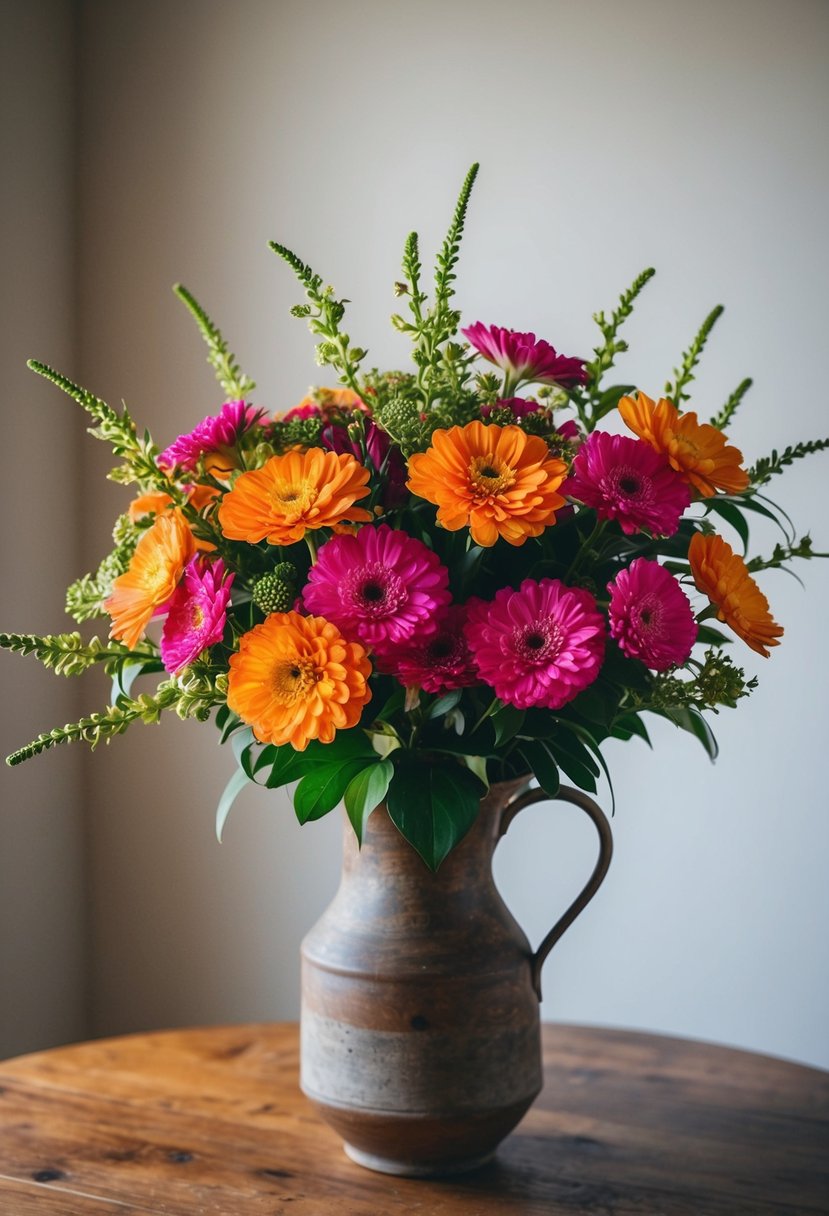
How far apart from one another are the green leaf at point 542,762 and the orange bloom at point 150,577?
0.89 feet

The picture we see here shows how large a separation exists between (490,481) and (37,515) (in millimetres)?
1233

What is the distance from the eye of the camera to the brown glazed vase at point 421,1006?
890 mm

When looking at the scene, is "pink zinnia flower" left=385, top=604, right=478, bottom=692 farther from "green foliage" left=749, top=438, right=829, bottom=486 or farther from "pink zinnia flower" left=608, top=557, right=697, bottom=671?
"green foliage" left=749, top=438, right=829, bottom=486

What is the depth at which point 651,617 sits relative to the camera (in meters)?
0.80

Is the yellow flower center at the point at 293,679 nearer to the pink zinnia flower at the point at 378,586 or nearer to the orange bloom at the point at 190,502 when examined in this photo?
the pink zinnia flower at the point at 378,586

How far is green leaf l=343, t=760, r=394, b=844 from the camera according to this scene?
0.83 metres

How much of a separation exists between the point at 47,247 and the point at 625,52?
0.92 metres

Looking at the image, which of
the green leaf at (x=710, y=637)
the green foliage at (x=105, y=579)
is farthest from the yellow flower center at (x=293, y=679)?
the green leaf at (x=710, y=637)

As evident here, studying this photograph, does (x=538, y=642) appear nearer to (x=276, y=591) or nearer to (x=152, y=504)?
(x=276, y=591)

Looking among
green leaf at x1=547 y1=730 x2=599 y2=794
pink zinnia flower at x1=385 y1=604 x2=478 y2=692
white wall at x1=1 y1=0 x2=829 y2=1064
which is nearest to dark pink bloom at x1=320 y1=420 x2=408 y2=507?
pink zinnia flower at x1=385 y1=604 x2=478 y2=692

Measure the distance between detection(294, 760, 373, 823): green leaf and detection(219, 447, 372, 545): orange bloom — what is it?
0.58ft

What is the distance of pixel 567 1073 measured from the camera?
1.21 meters

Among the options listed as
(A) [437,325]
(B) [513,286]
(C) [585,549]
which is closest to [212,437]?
(A) [437,325]

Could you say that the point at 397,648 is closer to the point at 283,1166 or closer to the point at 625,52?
the point at 283,1166
